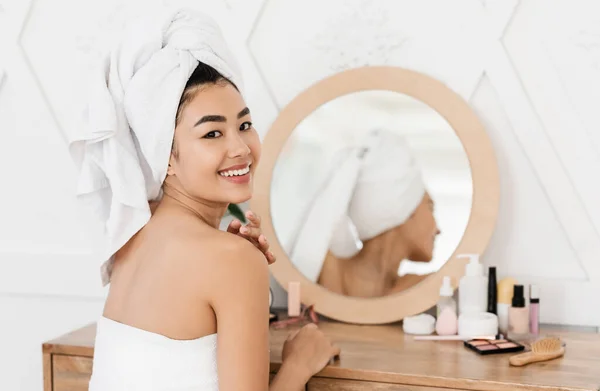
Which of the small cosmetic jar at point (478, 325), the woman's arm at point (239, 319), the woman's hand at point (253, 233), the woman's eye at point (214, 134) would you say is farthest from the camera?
the small cosmetic jar at point (478, 325)

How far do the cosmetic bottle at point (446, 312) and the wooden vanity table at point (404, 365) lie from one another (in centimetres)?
6

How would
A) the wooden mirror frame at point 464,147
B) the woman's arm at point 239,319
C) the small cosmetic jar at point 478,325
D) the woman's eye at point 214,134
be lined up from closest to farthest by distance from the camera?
1. the woman's arm at point 239,319
2. the woman's eye at point 214,134
3. the small cosmetic jar at point 478,325
4. the wooden mirror frame at point 464,147

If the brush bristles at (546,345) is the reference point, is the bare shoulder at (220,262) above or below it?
above

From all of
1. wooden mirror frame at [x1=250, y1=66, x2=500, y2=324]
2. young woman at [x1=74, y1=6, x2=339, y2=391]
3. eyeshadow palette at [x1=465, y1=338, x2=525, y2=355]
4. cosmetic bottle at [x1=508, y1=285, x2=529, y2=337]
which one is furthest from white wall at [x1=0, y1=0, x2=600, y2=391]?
young woman at [x1=74, y1=6, x2=339, y2=391]

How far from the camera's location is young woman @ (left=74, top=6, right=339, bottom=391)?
4.28ft

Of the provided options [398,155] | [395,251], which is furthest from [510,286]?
[398,155]

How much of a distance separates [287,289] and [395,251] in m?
0.29

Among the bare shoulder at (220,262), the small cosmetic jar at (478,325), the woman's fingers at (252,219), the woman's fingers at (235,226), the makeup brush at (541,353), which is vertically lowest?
the makeup brush at (541,353)

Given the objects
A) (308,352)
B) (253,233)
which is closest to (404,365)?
(308,352)

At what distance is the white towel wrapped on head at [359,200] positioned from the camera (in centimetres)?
184

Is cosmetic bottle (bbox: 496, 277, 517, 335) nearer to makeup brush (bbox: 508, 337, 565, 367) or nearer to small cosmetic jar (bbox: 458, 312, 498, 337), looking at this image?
small cosmetic jar (bbox: 458, 312, 498, 337)

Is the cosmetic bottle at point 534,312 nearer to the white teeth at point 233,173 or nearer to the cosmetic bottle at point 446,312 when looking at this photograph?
the cosmetic bottle at point 446,312

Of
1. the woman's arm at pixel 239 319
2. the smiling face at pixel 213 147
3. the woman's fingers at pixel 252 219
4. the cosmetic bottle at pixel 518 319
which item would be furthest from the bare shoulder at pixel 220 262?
the cosmetic bottle at pixel 518 319

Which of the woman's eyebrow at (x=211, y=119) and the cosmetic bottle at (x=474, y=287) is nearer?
the woman's eyebrow at (x=211, y=119)
